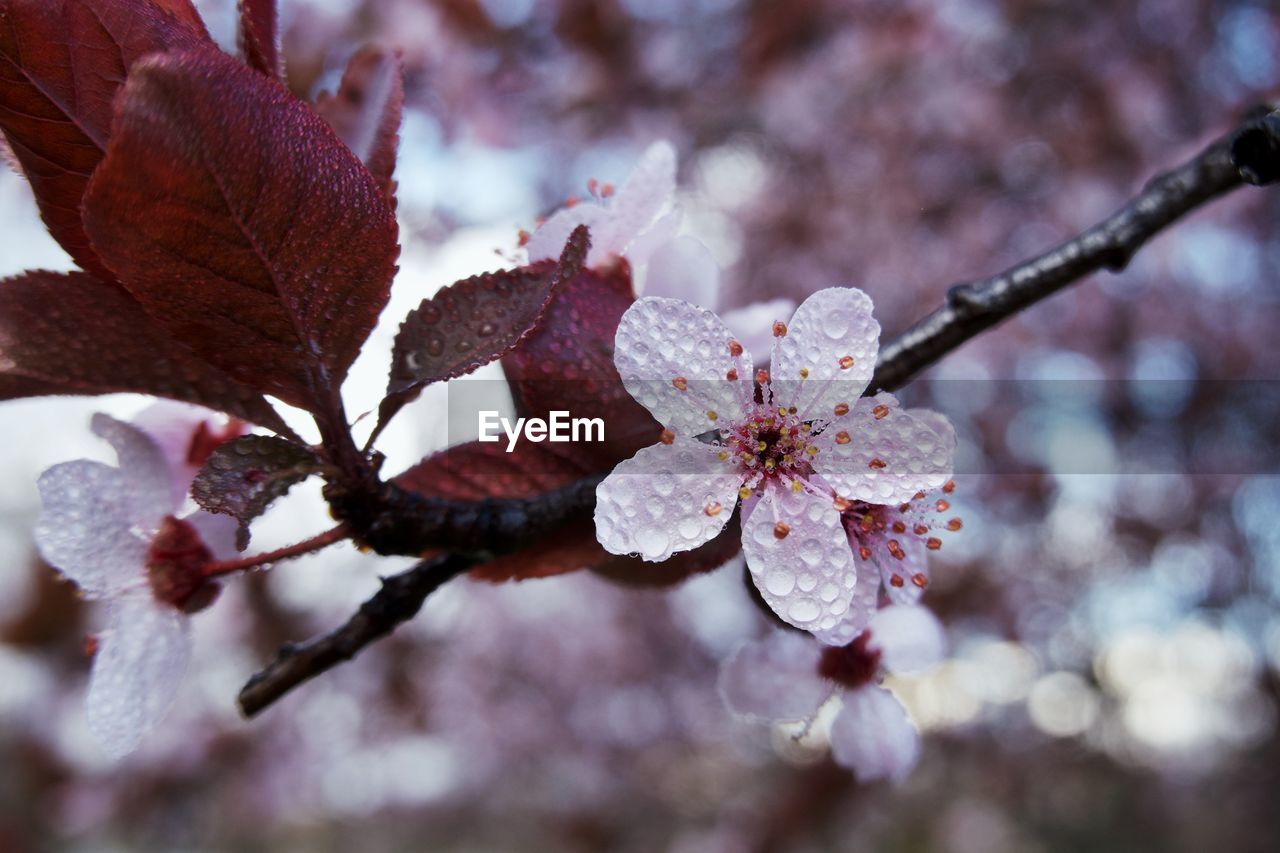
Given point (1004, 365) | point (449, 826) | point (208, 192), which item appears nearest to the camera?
point (208, 192)

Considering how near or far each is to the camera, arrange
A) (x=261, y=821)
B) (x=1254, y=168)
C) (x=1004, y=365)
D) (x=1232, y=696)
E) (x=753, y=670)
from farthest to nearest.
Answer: (x=1232, y=696) < (x=261, y=821) < (x=1004, y=365) < (x=753, y=670) < (x=1254, y=168)

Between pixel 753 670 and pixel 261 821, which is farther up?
pixel 753 670

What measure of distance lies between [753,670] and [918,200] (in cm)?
399

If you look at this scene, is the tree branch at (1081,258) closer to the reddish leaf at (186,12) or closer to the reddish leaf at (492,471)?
the reddish leaf at (492,471)

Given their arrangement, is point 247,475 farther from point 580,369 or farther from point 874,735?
point 874,735

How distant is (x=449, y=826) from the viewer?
362 inches

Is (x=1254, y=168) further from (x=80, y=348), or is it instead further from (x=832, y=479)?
(x=80, y=348)

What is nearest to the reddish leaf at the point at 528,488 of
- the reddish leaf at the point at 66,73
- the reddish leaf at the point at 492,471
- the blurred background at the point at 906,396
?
the reddish leaf at the point at 492,471

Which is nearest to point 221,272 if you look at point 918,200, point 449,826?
point 918,200

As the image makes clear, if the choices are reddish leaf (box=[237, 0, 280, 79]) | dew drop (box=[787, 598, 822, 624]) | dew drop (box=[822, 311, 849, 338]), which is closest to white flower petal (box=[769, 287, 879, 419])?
dew drop (box=[822, 311, 849, 338])

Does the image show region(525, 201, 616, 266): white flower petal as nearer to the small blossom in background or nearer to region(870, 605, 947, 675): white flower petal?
the small blossom in background

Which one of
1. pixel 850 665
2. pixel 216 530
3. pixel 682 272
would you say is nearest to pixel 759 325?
pixel 682 272

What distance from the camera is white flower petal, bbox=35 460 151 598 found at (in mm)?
522

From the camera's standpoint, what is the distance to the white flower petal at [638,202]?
1.95ft
